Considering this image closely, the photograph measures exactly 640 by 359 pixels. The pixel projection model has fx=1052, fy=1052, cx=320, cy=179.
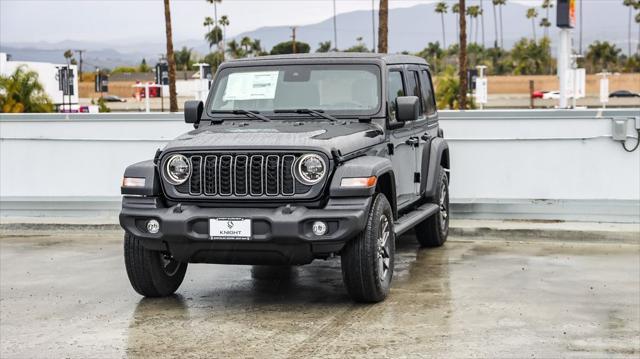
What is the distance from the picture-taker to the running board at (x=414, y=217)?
937 centimetres

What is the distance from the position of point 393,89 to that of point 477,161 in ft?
11.7

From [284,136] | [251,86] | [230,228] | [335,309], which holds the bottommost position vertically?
[335,309]

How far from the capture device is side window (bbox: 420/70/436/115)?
441 inches

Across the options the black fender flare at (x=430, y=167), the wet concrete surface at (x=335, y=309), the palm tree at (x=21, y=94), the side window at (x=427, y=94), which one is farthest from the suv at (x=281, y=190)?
the palm tree at (x=21, y=94)

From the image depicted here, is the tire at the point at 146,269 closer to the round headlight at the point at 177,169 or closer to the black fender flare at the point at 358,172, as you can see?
the round headlight at the point at 177,169

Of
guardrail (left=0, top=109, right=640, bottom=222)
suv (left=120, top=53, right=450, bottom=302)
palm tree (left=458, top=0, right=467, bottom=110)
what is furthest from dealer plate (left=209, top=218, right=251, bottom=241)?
palm tree (left=458, top=0, right=467, bottom=110)

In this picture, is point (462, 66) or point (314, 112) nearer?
point (314, 112)

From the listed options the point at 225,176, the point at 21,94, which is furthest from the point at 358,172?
the point at 21,94

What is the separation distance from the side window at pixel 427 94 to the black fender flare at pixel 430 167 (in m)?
0.37

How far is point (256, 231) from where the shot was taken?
7926 mm

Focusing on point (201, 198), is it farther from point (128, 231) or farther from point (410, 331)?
point (410, 331)

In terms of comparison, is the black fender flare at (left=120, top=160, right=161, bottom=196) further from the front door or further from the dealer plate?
the front door

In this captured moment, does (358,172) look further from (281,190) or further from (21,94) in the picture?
(21,94)

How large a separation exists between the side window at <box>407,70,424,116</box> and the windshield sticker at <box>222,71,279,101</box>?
5.13ft
